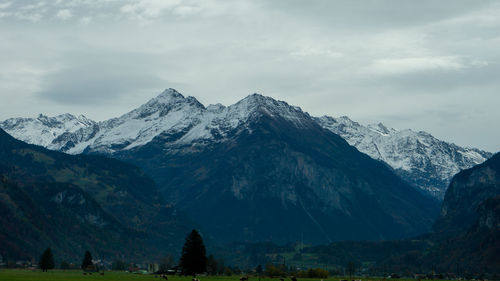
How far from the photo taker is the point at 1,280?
616 feet

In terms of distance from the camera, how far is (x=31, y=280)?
190750mm

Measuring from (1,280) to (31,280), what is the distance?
753 cm
